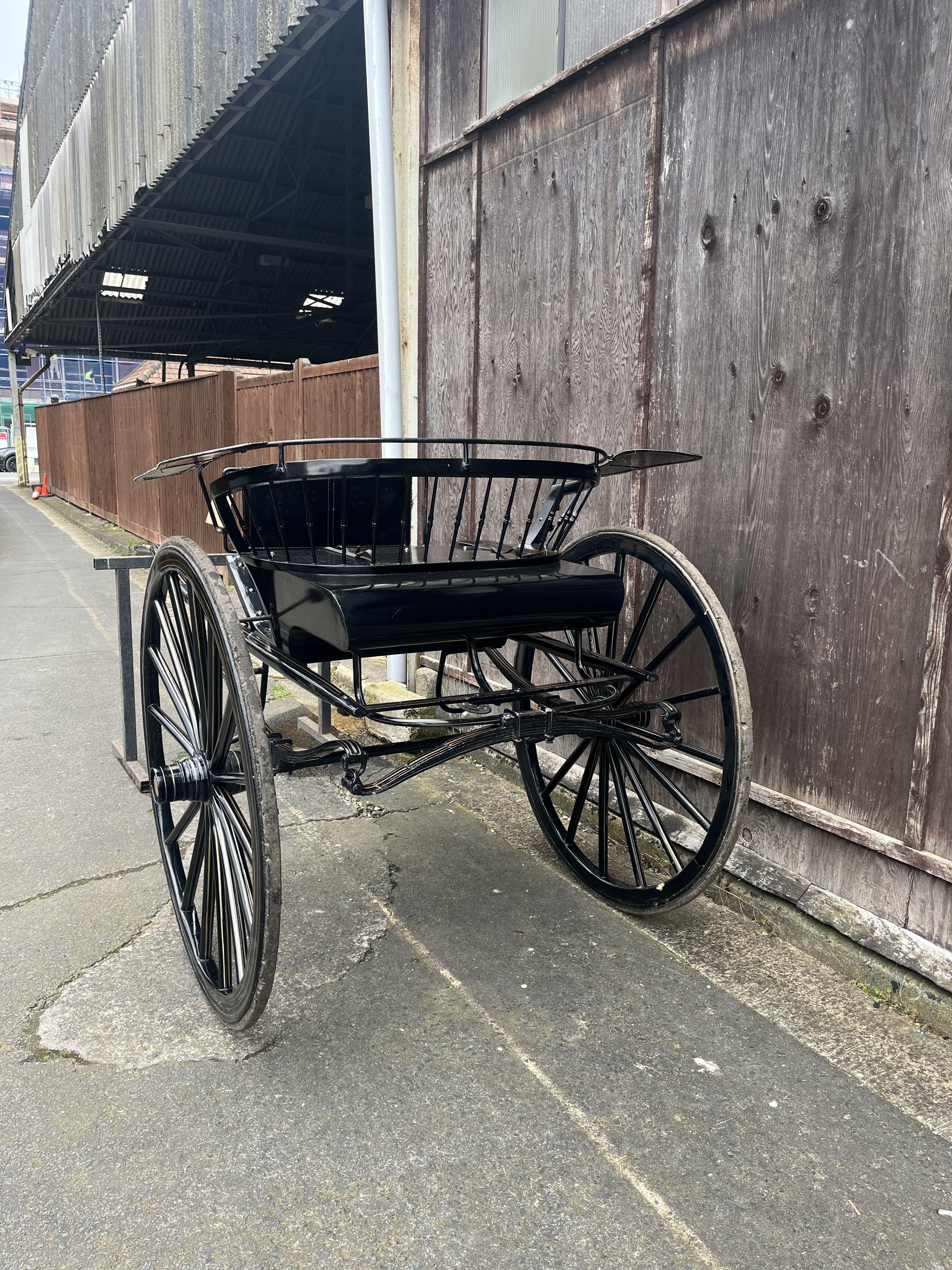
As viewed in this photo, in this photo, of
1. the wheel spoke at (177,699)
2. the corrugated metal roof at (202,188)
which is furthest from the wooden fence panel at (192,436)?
the wheel spoke at (177,699)

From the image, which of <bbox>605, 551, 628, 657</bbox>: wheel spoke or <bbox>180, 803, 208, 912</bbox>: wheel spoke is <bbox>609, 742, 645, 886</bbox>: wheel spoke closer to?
<bbox>605, 551, 628, 657</bbox>: wheel spoke

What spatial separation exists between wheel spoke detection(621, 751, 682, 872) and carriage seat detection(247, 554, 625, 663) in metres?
0.61

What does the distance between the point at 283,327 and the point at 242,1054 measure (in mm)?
20142

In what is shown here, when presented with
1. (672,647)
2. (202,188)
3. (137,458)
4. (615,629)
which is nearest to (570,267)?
(615,629)

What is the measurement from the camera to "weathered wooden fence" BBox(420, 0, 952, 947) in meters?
2.37

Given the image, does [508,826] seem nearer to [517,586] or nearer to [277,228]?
[517,586]

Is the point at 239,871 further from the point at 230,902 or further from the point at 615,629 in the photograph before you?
the point at 615,629

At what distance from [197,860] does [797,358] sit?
2.27m

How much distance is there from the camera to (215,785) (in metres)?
2.35

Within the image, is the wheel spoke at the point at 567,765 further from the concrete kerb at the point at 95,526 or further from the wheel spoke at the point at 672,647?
the concrete kerb at the point at 95,526

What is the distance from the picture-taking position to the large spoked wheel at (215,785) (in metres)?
1.93

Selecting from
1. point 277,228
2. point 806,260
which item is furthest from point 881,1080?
point 277,228

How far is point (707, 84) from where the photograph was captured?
2.92 metres

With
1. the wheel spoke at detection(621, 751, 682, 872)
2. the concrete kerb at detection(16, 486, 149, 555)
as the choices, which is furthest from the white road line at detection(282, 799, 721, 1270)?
the concrete kerb at detection(16, 486, 149, 555)
